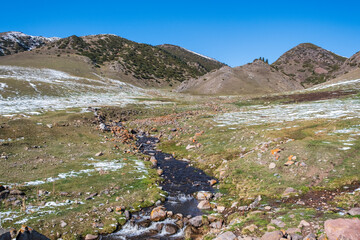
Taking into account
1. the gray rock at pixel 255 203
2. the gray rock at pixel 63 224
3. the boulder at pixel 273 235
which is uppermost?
the boulder at pixel 273 235

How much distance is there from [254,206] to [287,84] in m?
149

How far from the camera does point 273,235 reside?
11.3 m

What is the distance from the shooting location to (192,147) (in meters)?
33.6

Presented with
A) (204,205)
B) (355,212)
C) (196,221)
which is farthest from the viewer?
(204,205)

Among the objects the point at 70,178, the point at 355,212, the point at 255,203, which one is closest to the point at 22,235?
the point at 70,178

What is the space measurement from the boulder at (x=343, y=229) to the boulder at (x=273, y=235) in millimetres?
2047

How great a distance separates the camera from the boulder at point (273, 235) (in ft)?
36.5

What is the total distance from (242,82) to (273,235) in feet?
437

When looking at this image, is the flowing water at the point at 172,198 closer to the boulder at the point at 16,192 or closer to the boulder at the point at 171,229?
the boulder at the point at 171,229

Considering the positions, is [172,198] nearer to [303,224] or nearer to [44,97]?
[303,224]

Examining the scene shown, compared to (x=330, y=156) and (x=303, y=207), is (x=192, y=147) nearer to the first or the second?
(x=330, y=156)

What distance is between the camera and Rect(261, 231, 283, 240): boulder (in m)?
11.1

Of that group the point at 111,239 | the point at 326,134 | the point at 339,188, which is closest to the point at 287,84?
→ the point at 326,134

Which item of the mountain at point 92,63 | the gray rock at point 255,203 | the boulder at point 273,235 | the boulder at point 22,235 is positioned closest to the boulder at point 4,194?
the boulder at point 22,235
